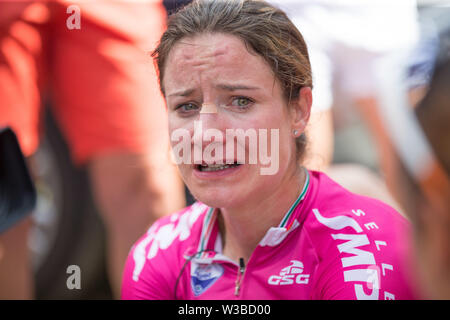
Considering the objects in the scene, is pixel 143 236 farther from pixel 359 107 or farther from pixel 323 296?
pixel 359 107

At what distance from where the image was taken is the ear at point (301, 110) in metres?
1.20

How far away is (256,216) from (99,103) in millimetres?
630

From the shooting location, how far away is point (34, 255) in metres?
1.69

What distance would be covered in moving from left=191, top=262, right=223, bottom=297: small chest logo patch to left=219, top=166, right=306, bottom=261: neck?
0.18 feet

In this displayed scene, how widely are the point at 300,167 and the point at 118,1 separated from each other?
704mm

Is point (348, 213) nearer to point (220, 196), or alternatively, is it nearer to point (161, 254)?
point (220, 196)

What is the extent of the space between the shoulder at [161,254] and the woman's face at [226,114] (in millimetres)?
219

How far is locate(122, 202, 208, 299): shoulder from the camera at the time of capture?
1.30 metres

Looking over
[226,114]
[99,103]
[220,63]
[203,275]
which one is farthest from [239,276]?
[99,103]

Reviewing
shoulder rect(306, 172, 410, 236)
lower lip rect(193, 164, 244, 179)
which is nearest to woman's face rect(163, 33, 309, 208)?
lower lip rect(193, 164, 244, 179)

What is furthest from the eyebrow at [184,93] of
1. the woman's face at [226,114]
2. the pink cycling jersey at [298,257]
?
the pink cycling jersey at [298,257]

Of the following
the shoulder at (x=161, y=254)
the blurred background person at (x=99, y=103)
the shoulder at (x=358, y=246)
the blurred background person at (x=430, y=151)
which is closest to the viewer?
the blurred background person at (x=430, y=151)

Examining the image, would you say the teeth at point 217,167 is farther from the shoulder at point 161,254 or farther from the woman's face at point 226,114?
the shoulder at point 161,254
